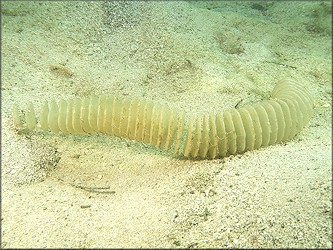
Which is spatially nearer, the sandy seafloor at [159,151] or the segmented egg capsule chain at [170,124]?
the sandy seafloor at [159,151]

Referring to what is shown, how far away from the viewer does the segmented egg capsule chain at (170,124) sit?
3123 mm

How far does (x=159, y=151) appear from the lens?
133 inches

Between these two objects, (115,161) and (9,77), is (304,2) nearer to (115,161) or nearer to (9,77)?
(115,161)

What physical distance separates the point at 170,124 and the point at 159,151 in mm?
405

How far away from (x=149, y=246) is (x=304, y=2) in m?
6.03

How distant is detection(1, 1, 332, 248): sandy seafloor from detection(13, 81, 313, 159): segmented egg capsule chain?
0.46 feet

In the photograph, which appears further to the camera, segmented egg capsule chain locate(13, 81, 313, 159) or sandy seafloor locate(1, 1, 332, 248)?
segmented egg capsule chain locate(13, 81, 313, 159)

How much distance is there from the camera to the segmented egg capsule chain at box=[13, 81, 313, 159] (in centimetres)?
312

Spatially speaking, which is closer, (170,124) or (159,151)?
(170,124)

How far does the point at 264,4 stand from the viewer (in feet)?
21.3

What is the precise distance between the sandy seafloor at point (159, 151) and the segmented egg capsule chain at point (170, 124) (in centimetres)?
14

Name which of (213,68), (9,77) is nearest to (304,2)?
(213,68)

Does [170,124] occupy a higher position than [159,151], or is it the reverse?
[170,124]

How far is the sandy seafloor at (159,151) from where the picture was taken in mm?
2160
